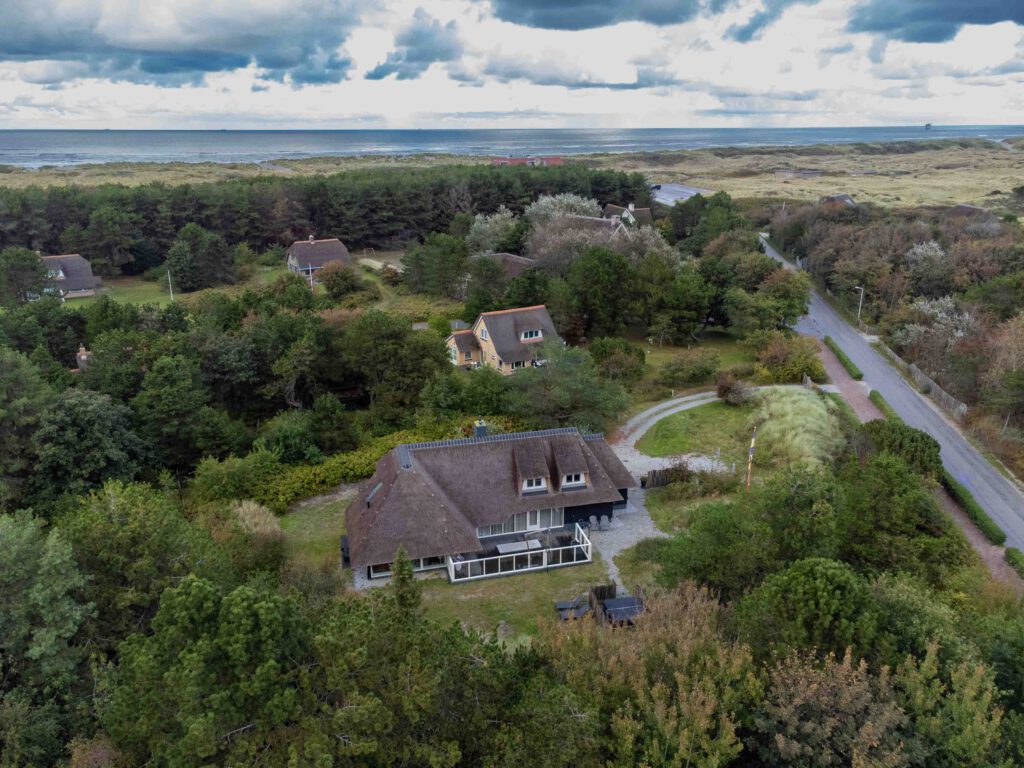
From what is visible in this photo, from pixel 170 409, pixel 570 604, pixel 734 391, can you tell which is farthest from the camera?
pixel 734 391

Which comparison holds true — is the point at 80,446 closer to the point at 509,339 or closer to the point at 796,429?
the point at 509,339

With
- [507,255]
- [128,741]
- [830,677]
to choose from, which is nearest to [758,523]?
[830,677]

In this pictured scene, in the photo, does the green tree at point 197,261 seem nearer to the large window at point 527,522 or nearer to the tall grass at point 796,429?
the large window at point 527,522

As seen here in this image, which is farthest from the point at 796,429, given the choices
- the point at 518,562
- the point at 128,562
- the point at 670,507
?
the point at 128,562

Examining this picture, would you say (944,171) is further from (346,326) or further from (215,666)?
(215,666)

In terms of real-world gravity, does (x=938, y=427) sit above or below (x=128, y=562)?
below

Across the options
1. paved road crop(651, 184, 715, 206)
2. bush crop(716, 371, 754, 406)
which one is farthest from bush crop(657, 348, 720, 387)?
paved road crop(651, 184, 715, 206)

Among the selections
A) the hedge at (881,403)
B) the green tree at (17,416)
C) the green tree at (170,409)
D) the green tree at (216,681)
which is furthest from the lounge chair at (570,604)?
the hedge at (881,403)
